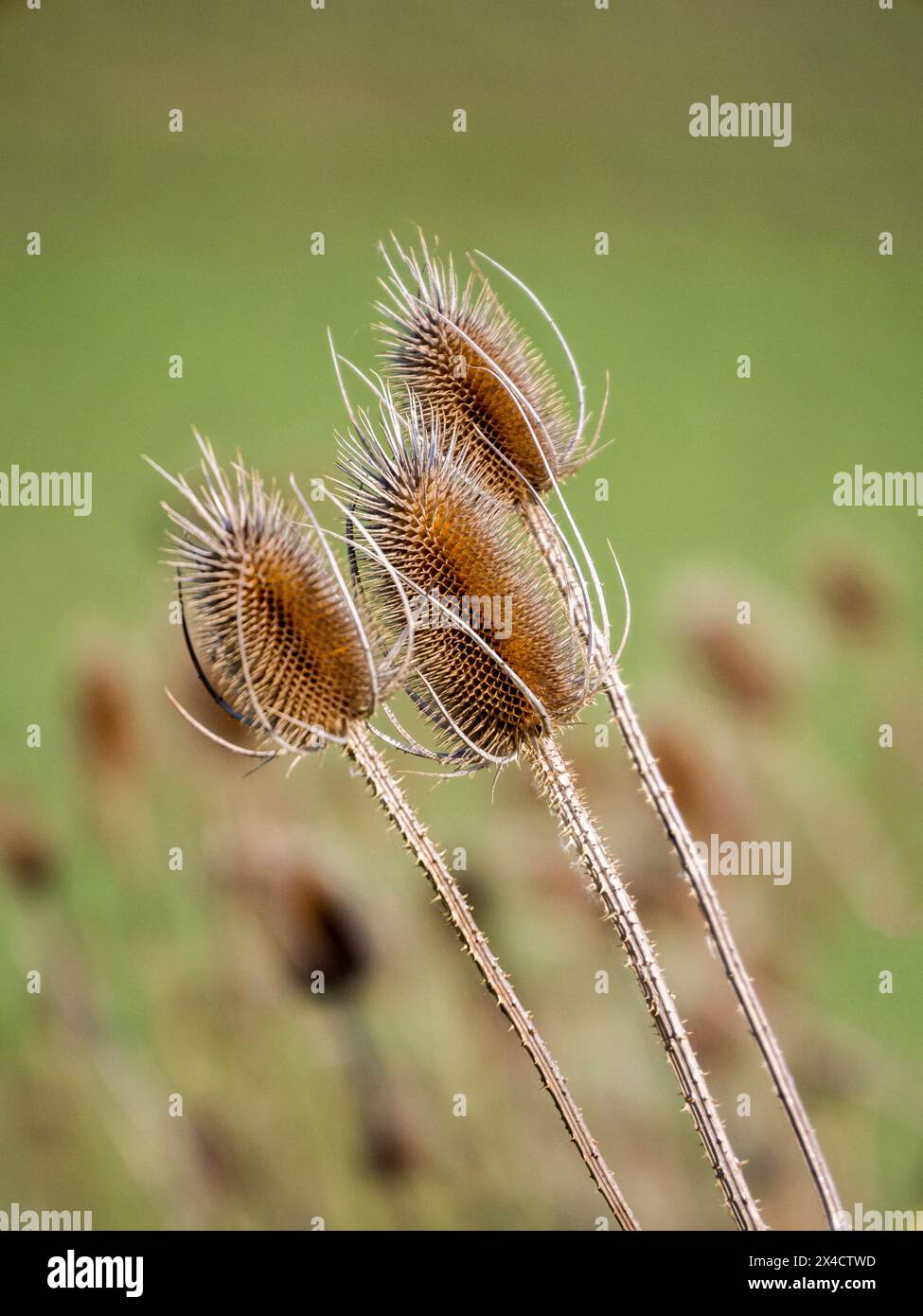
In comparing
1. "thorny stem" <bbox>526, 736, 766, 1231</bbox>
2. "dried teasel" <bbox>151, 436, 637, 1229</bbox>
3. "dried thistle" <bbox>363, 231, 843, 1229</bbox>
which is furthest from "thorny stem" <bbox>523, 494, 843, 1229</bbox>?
"dried teasel" <bbox>151, 436, 637, 1229</bbox>

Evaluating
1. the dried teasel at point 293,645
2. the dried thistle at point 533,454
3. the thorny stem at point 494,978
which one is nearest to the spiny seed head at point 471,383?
the dried thistle at point 533,454

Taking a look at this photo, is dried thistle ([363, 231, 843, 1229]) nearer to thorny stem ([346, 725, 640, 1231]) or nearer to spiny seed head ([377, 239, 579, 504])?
spiny seed head ([377, 239, 579, 504])

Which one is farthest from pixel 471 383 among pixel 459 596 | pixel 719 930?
pixel 719 930

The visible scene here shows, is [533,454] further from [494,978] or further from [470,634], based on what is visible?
[494,978]

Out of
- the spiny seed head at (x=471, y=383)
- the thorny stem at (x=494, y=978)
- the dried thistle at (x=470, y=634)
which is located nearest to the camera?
the thorny stem at (x=494, y=978)

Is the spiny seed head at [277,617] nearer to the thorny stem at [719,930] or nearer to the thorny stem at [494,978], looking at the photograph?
the thorny stem at [494,978]
